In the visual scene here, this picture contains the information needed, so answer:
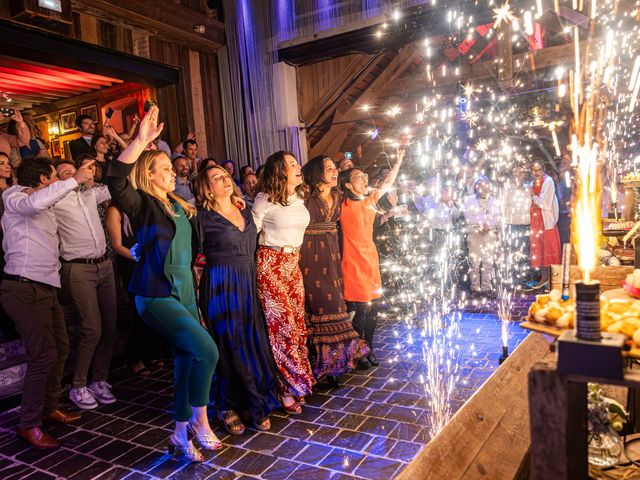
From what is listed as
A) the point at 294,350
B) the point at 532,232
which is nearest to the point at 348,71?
the point at 532,232

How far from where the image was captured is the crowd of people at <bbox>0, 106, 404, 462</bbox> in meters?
3.28

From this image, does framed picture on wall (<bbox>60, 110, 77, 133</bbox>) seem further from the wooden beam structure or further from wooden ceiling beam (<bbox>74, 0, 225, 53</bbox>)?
the wooden beam structure

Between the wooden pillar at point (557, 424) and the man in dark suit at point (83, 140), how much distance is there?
6.41 meters

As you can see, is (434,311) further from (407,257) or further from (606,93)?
(606,93)

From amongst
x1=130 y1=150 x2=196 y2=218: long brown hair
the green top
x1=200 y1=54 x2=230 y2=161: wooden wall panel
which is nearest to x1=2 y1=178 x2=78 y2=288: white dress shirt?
x1=130 y1=150 x2=196 y2=218: long brown hair

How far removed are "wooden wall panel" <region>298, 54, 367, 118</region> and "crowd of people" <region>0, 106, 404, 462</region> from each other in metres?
5.90

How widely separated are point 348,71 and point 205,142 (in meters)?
3.51

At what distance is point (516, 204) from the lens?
8656 millimetres

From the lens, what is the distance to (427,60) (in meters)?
12.2

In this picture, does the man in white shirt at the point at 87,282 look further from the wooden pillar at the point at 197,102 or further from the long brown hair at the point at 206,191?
the wooden pillar at the point at 197,102

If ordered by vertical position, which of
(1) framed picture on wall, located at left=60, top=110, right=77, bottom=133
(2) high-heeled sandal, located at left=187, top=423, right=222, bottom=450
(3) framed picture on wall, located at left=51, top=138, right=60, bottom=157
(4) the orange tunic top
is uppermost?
(1) framed picture on wall, located at left=60, top=110, right=77, bottom=133

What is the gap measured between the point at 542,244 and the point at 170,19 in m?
6.88

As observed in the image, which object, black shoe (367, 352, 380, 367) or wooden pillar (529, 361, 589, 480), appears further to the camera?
black shoe (367, 352, 380, 367)

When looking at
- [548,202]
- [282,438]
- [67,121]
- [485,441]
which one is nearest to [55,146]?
[67,121]
